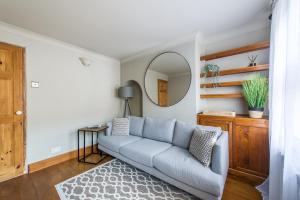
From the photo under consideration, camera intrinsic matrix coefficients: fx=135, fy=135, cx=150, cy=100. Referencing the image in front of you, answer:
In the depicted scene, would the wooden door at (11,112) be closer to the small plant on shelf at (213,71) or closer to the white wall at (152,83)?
the white wall at (152,83)

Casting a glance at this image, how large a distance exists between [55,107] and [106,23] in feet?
6.27

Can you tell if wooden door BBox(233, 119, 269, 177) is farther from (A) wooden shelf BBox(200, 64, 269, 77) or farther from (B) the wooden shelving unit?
(A) wooden shelf BBox(200, 64, 269, 77)

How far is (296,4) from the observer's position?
112 centimetres

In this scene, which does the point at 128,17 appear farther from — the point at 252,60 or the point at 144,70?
the point at 252,60

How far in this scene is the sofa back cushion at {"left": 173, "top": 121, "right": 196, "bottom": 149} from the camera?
2230mm

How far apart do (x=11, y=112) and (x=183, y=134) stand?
9.43ft

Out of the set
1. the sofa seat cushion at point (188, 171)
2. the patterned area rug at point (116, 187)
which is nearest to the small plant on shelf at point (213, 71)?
the sofa seat cushion at point (188, 171)

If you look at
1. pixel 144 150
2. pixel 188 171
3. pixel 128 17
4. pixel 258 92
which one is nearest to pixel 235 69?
pixel 258 92

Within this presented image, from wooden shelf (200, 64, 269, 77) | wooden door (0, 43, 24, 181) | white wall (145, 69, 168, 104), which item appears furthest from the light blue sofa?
wooden door (0, 43, 24, 181)

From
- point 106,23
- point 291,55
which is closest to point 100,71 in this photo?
point 106,23

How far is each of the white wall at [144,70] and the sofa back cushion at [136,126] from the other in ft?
1.25

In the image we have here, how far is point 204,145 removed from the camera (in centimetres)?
177

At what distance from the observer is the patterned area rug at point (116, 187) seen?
1.75 metres

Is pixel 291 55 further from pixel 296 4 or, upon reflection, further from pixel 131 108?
pixel 131 108
